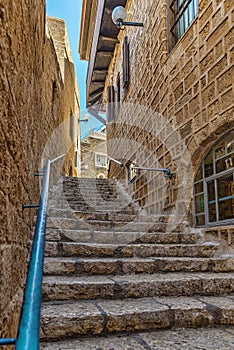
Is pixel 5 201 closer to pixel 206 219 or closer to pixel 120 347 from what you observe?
pixel 120 347

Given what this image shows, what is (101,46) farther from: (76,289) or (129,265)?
(76,289)

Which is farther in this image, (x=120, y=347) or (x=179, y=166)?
(x=179, y=166)

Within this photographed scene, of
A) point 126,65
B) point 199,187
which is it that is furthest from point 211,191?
point 126,65

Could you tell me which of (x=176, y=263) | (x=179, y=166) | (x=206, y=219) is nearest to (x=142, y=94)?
(x=179, y=166)

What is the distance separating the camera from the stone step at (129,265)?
1.89 m

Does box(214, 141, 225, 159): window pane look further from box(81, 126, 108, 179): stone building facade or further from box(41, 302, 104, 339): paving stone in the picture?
box(81, 126, 108, 179): stone building facade

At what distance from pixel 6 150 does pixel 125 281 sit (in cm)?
106

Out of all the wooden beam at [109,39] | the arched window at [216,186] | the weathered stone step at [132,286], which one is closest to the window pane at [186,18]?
the arched window at [216,186]

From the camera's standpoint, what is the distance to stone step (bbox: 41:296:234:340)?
52.8 inches

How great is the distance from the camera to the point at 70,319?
1.35 metres

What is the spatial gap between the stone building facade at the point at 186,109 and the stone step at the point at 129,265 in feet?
1.41

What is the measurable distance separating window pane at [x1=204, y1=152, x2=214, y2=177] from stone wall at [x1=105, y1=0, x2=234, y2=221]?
0.24 feet

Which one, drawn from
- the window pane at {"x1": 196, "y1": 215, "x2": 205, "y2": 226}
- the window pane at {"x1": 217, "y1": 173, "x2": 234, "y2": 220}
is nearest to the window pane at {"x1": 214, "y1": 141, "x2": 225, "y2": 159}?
the window pane at {"x1": 217, "y1": 173, "x2": 234, "y2": 220}

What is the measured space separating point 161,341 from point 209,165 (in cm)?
183
